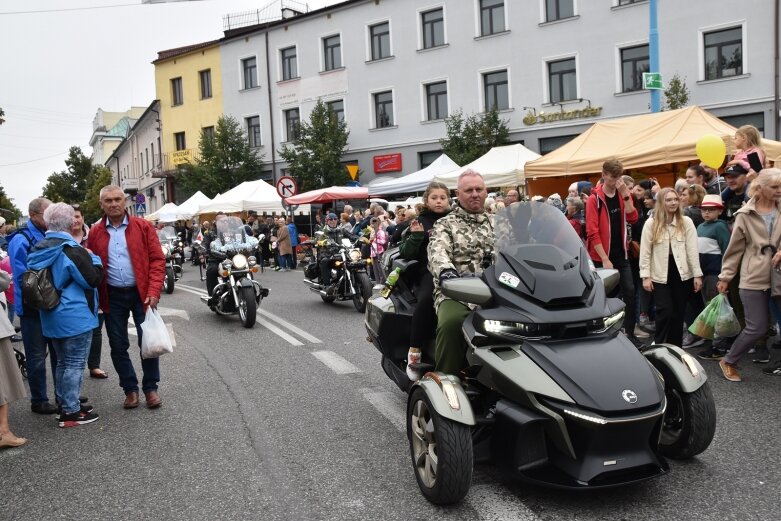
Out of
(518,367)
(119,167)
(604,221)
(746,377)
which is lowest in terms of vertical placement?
(746,377)

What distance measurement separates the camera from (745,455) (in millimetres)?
4309

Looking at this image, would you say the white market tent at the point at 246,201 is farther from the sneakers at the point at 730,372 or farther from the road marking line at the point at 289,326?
the sneakers at the point at 730,372

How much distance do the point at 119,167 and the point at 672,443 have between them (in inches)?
2956

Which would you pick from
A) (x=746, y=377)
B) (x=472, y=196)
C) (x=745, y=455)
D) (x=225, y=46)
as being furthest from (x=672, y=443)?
(x=225, y=46)

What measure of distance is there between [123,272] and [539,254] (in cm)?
372

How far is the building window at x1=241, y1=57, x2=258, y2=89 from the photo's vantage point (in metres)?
38.0

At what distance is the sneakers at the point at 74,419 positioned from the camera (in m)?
5.68

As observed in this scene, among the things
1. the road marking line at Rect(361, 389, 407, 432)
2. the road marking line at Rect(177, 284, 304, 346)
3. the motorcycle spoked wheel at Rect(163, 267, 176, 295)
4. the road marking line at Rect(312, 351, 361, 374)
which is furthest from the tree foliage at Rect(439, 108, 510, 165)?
the road marking line at Rect(361, 389, 407, 432)

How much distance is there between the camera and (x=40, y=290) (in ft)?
17.9

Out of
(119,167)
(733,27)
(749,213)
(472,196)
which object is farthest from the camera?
(119,167)

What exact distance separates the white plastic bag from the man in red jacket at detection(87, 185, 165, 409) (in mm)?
133

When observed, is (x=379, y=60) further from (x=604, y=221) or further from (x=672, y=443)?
(x=672, y=443)

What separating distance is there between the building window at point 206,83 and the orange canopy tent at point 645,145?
97.0ft

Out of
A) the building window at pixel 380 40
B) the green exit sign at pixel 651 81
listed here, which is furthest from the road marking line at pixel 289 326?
the building window at pixel 380 40
